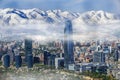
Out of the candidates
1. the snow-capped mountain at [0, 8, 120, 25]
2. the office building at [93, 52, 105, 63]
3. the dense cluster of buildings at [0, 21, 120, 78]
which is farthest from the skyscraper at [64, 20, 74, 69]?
the office building at [93, 52, 105, 63]

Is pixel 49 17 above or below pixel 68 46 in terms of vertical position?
above

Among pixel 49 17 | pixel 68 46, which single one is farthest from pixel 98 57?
pixel 49 17

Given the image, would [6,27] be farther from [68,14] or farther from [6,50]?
[68,14]

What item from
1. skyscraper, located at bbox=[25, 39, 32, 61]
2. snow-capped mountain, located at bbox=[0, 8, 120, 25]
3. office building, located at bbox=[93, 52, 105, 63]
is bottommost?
office building, located at bbox=[93, 52, 105, 63]

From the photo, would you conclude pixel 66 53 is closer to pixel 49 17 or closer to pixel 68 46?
pixel 68 46

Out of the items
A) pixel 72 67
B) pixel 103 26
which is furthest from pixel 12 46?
pixel 103 26

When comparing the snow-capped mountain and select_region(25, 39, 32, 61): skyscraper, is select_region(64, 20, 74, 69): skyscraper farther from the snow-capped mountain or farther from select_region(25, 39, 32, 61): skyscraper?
select_region(25, 39, 32, 61): skyscraper
